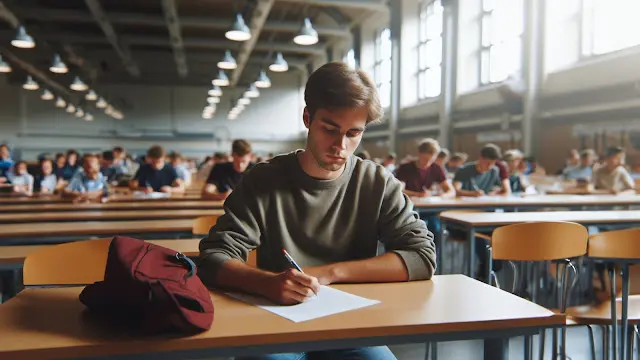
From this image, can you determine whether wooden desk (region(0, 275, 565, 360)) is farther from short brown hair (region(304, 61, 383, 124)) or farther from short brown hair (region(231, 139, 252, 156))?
short brown hair (region(231, 139, 252, 156))

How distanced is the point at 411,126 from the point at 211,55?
30.1ft

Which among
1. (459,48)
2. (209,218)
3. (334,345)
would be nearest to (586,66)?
(459,48)

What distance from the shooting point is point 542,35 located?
8.71m

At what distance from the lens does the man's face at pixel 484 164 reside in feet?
18.6

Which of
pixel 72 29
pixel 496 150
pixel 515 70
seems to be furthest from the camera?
pixel 72 29

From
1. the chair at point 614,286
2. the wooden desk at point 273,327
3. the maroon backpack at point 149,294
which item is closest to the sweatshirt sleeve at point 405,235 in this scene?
the wooden desk at point 273,327

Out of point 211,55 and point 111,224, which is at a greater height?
point 211,55

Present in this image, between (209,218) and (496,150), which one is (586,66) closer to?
(496,150)

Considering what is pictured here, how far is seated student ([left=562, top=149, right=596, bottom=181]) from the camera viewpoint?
24.9 feet

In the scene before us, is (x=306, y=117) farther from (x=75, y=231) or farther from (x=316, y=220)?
(x=75, y=231)

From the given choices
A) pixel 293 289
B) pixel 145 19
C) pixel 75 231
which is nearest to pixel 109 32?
pixel 145 19

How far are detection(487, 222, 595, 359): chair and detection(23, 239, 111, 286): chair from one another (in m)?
1.56

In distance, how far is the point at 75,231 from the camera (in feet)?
10.4

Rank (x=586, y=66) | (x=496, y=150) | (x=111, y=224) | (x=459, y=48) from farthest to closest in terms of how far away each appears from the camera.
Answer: (x=459, y=48) → (x=586, y=66) → (x=496, y=150) → (x=111, y=224)
